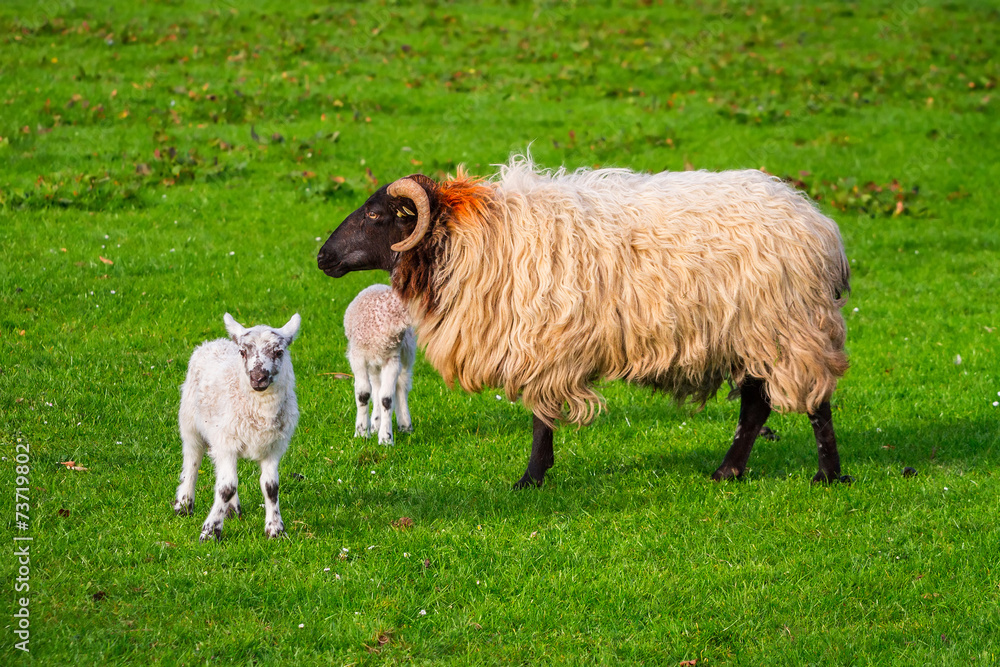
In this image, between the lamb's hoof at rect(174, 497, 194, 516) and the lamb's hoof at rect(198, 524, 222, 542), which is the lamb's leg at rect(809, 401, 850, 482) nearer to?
the lamb's hoof at rect(198, 524, 222, 542)

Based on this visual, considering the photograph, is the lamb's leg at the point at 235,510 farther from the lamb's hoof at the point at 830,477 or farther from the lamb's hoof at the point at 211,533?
the lamb's hoof at the point at 830,477

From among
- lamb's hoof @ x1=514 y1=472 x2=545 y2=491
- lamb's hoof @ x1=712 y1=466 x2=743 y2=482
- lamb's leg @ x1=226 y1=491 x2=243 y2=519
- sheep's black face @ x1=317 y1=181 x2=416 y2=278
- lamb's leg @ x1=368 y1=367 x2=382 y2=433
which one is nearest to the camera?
lamb's leg @ x1=226 y1=491 x2=243 y2=519

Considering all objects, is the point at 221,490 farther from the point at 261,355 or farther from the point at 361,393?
the point at 361,393

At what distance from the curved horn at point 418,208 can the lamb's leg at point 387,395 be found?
1399 mm

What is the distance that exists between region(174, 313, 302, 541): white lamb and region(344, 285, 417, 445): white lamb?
1.87 m

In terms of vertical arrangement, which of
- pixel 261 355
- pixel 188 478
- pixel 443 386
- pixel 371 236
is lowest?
pixel 443 386

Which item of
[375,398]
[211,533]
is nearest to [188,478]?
[211,533]

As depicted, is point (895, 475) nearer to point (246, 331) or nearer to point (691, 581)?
point (691, 581)

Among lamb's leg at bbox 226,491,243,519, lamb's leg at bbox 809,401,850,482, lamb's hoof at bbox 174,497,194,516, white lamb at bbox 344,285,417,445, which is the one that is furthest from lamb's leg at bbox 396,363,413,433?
lamb's leg at bbox 809,401,850,482

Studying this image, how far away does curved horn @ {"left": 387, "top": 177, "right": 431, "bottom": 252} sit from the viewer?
25.6 ft

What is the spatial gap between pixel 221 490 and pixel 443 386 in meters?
4.13

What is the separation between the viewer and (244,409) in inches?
259

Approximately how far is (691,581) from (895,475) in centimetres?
271

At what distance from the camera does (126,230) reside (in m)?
13.6
